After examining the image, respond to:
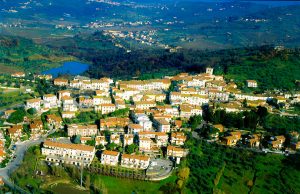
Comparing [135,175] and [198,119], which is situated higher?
[198,119]

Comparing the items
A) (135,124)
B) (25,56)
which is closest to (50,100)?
(135,124)

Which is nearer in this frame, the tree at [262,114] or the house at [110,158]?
the house at [110,158]

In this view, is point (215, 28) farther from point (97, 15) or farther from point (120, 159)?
point (120, 159)

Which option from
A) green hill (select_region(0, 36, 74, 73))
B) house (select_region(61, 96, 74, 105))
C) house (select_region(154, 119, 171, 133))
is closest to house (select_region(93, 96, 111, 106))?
house (select_region(61, 96, 74, 105))

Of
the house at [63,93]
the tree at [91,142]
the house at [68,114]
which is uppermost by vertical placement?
the house at [63,93]

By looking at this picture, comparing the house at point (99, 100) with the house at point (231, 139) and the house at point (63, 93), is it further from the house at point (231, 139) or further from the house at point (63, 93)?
the house at point (231, 139)

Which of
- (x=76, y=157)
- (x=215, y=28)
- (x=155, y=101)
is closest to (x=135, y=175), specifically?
(x=76, y=157)

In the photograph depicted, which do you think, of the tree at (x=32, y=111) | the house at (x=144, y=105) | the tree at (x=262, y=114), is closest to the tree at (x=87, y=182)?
the tree at (x=32, y=111)
